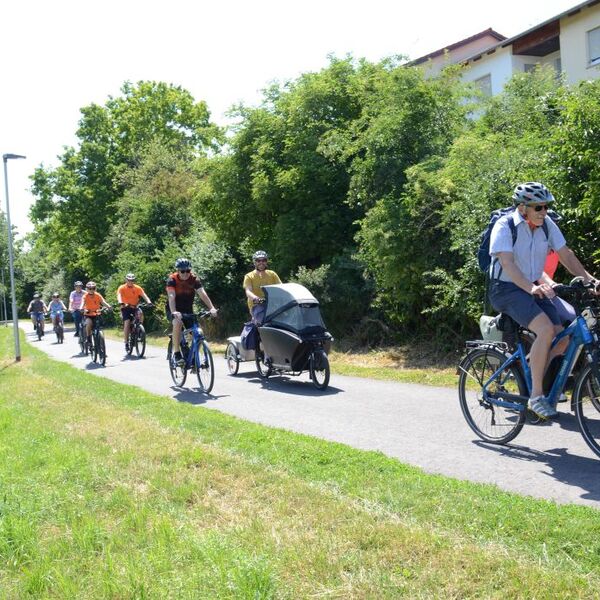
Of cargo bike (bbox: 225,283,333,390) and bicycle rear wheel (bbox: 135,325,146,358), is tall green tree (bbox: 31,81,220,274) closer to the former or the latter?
bicycle rear wheel (bbox: 135,325,146,358)

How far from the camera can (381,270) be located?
13.9 meters

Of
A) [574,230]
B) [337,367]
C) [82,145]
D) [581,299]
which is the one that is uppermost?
[82,145]

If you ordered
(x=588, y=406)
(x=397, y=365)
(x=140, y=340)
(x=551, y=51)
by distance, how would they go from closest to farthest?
1. (x=588, y=406)
2. (x=397, y=365)
3. (x=140, y=340)
4. (x=551, y=51)

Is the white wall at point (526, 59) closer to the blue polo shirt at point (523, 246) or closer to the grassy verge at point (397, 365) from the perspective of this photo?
the grassy verge at point (397, 365)

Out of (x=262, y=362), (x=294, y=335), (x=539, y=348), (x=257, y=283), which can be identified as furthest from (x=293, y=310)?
(x=539, y=348)

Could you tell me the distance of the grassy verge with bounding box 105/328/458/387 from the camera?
1090 cm

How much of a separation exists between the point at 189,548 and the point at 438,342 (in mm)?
9558

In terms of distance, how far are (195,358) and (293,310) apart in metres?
1.68

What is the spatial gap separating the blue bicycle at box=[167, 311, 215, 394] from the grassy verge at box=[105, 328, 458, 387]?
2.72 metres

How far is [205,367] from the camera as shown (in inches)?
420

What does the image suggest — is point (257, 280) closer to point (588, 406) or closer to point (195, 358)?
point (195, 358)

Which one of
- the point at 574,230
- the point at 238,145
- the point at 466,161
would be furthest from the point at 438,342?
the point at 238,145

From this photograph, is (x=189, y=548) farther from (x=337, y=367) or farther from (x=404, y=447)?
(x=337, y=367)

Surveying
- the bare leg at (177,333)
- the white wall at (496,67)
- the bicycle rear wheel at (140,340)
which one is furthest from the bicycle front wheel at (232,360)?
the white wall at (496,67)
